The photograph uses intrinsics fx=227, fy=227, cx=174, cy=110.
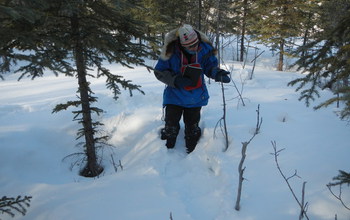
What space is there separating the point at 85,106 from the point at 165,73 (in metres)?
1.70

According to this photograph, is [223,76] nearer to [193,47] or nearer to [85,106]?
[193,47]

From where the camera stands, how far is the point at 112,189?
3.28 m

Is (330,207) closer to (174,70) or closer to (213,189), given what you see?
(213,189)

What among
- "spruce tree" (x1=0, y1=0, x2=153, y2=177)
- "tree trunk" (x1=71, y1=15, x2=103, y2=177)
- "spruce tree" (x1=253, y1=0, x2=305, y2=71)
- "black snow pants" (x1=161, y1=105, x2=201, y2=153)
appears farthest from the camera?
"spruce tree" (x1=253, y1=0, x2=305, y2=71)

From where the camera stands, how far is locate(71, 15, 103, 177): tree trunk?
144 inches

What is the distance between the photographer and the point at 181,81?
12.3 feet

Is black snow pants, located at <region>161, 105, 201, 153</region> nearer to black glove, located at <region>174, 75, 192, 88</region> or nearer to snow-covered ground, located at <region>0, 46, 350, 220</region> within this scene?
snow-covered ground, located at <region>0, 46, 350, 220</region>

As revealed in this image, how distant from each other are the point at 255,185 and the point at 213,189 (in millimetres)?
588

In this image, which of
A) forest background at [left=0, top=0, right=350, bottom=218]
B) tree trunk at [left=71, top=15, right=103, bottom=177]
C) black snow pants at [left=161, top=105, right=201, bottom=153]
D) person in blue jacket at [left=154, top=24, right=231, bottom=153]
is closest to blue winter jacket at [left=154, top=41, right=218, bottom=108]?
person in blue jacket at [left=154, top=24, right=231, bottom=153]

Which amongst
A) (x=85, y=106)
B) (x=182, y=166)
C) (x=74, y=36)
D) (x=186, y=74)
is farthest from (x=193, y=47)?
(x=85, y=106)

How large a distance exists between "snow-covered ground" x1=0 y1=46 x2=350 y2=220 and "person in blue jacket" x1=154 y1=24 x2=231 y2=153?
0.41m

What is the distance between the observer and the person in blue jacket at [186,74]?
3738 mm

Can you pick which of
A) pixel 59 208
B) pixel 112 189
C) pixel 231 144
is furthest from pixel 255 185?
pixel 59 208

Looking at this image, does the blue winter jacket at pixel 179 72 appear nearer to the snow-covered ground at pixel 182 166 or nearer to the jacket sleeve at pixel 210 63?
the jacket sleeve at pixel 210 63
